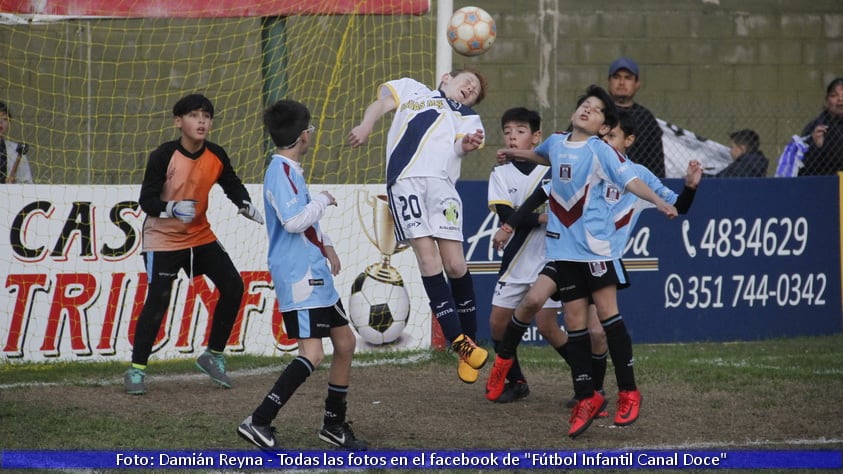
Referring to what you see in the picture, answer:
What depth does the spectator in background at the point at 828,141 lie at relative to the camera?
37.4ft

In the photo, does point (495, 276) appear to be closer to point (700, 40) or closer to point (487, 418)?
point (487, 418)

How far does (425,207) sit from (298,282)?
1.52 meters

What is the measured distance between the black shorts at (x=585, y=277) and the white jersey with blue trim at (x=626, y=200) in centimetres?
21

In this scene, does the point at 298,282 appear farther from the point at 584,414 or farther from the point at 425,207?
the point at 584,414

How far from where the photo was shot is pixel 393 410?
23.5 feet

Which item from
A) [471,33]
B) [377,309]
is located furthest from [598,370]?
[377,309]

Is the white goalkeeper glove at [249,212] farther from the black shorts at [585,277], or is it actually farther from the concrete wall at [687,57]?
the concrete wall at [687,57]

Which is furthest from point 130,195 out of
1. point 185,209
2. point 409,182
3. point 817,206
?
point 817,206

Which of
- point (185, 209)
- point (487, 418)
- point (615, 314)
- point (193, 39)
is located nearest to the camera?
point (615, 314)

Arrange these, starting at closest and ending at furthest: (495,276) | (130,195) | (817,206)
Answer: (130,195) < (495,276) < (817,206)

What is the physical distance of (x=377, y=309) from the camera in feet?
31.2

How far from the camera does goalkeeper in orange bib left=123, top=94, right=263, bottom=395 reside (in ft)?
25.3

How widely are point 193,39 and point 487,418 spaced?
27.9 feet

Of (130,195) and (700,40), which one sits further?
(700,40)
